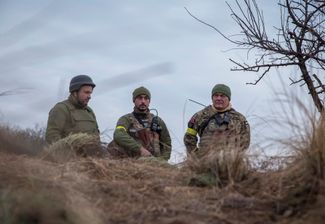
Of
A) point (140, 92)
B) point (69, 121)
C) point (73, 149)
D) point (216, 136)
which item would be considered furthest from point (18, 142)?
point (140, 92)

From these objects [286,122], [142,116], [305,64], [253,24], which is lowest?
[286,122]

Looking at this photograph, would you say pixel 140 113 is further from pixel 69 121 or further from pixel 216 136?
pixel 216 136

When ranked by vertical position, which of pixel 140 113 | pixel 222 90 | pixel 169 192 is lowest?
pixel 169 192

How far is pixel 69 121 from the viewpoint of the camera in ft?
27.9

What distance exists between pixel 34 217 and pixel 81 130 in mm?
4488

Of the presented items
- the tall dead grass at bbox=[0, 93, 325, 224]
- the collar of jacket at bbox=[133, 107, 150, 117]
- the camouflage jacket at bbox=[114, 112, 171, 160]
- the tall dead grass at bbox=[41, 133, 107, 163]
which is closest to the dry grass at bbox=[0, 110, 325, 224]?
the tall dead grass at bbox=[0, 93, 325, 224]

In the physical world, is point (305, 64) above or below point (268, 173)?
above

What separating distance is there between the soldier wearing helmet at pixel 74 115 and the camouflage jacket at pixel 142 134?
353mm

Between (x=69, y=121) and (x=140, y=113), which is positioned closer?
(x=69, y=121)

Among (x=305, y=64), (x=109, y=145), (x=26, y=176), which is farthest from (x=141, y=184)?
(x=305, y=64)

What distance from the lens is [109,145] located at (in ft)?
27.5

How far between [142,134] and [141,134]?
20 mm

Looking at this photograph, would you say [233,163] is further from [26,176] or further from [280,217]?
[26,176]

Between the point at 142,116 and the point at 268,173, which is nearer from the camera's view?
the point at 268,173
